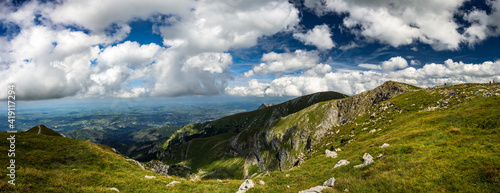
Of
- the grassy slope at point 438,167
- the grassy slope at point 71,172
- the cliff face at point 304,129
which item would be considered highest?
the grassy slope at point 438,167

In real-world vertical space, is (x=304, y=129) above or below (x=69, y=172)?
below

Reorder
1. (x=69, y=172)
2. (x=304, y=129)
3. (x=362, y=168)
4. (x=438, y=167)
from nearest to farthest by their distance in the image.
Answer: (x=438, y=167) → (x=362, y=168) → (x=69, y=172) → (x=304, y=129)

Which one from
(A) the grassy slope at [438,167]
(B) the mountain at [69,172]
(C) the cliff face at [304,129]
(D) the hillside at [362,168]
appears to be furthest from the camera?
(C) the cliff face at [304,129]

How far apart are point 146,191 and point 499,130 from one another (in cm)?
4555

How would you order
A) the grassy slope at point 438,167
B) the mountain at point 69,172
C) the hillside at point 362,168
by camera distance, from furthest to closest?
1. the mountain at point 69,172
2. the hillside at point 362,168
3. the grassy slope at point 438,167

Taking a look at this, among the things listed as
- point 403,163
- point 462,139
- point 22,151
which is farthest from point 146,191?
point 462,139

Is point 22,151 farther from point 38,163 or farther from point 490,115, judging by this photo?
point 490,115

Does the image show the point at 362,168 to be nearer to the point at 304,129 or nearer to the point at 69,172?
the point at 69,172

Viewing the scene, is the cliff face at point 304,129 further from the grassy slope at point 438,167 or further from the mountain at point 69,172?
the mountain at point 69,172

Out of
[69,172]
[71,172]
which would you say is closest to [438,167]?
[71,172]

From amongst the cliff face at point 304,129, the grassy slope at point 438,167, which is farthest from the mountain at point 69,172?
the cliff face at point 304,129

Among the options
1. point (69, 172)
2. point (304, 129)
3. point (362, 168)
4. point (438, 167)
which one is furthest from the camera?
point (304, 129)

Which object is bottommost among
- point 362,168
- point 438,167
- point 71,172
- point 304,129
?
point 304,129

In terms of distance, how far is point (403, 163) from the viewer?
19.2 metres
